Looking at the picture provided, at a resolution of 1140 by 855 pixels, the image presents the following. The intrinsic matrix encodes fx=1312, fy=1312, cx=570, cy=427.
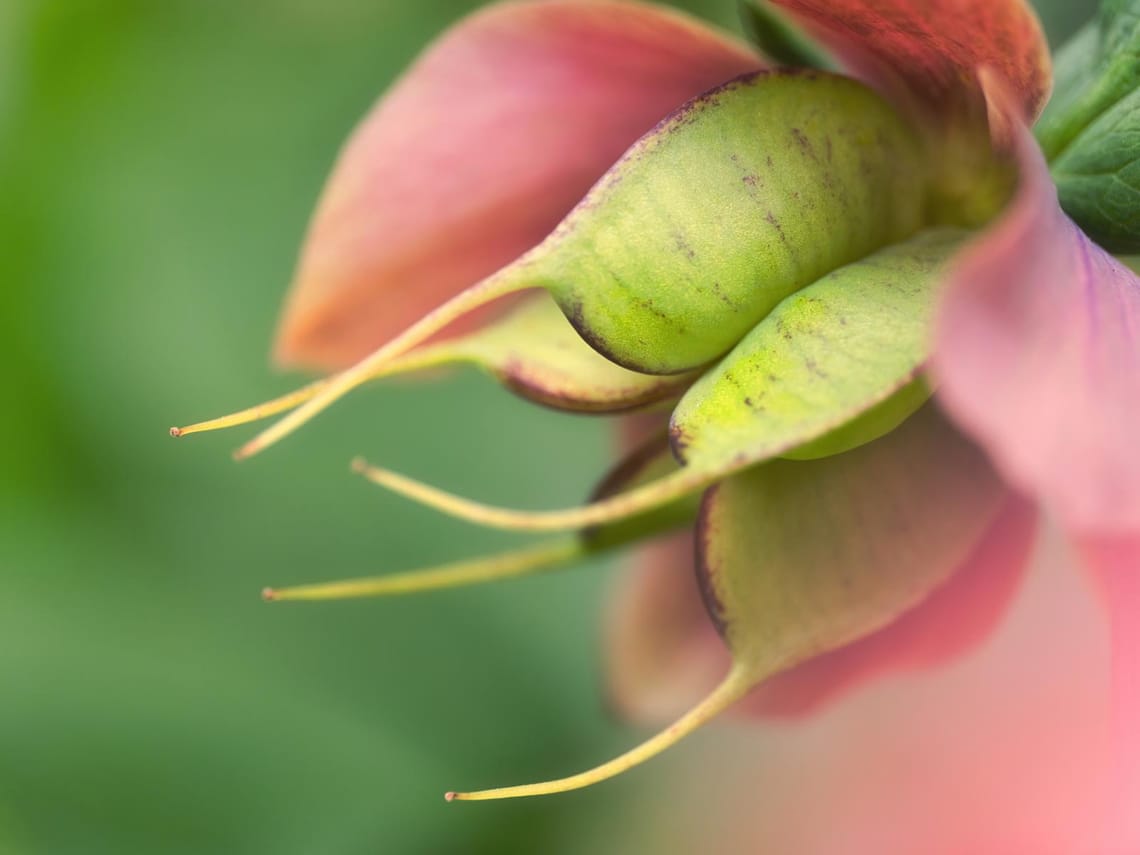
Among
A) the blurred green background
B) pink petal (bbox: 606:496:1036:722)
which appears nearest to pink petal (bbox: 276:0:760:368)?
pink petal (bbox: 606:496:1036:722)

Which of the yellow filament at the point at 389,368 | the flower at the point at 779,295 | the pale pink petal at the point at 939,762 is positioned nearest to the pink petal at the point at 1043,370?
the flower at the point at 779,295

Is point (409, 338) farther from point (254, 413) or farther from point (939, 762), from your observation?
point (939, 762)

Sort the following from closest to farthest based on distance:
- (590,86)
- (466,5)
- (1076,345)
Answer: (1076,345) < (590,86) < (466,5)

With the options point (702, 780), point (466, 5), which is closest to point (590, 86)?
point (466, 5)

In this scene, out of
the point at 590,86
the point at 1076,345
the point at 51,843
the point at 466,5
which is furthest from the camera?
the point at 466,5

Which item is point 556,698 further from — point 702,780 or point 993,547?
point 993,547

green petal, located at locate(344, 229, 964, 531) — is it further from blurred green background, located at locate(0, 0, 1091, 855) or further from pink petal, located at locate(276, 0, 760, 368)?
blurred green background, located at locate(0, 0, 1091, 855)

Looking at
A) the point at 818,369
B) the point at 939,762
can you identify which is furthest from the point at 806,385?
the point at 939,762
